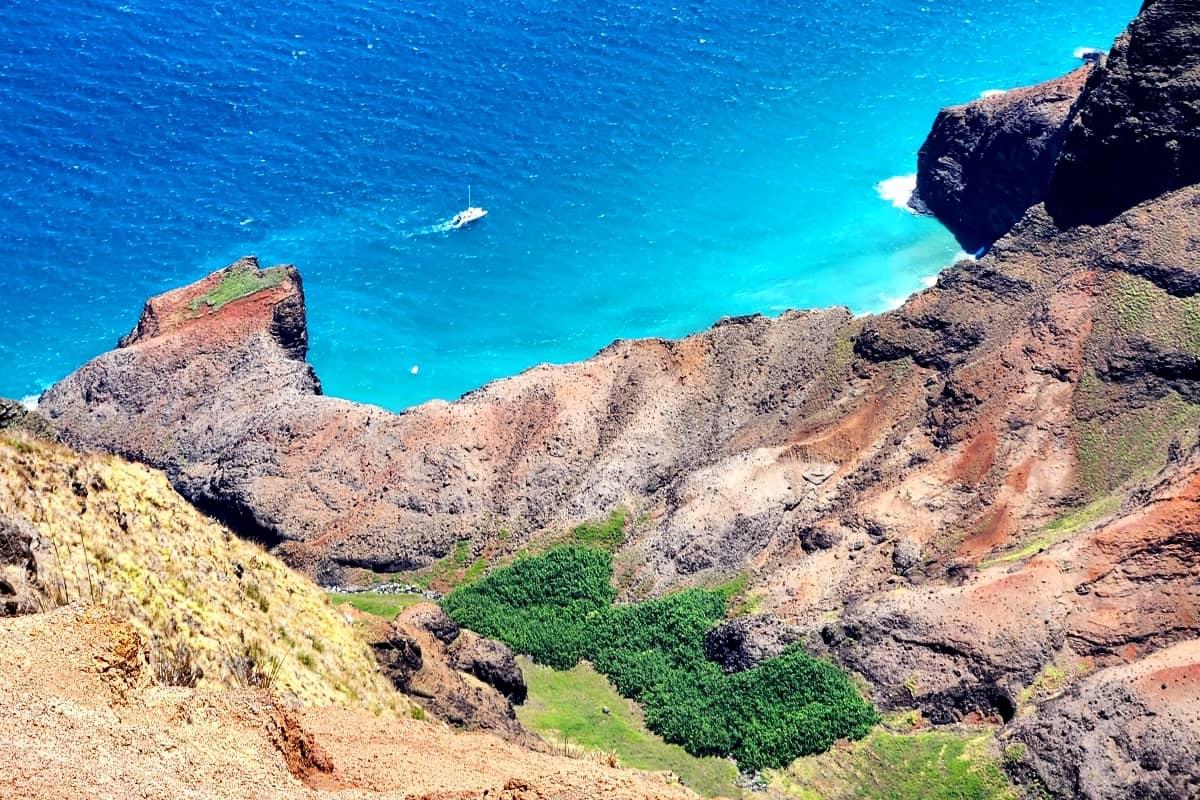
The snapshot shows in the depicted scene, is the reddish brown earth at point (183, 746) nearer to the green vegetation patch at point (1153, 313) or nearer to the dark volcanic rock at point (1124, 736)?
the dark volcanic rock at point (1124, 736)

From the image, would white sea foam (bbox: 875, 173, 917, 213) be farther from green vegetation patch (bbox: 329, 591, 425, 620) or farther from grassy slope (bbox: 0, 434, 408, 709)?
grassy slope (bbox: 0, 434, 408, 709)

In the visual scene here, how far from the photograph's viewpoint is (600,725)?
54406 mm

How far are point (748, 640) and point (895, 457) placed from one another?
11645 millimetres

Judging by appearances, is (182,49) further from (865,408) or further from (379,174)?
(865,408)

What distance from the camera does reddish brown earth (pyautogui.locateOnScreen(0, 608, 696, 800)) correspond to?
22188 mm

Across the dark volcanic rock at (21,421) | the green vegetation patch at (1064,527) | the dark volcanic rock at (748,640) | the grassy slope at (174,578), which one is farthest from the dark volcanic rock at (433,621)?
the green vegetation patch at (1064,527)

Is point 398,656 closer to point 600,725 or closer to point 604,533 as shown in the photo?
point 600,725

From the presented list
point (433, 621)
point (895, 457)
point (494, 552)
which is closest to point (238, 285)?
point (494, 552)

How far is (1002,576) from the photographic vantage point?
50.8 metres

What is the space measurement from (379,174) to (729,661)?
6725cm

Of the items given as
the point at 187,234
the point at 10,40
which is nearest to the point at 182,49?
the point at 10,40

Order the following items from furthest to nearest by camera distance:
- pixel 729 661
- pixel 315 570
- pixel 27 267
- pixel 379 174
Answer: pixel 379 174, pixel 27 267, pixel 315 570, pixel 729 661

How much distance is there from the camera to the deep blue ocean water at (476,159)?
98.4m

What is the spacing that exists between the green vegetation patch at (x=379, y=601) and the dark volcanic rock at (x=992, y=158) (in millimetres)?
52631
